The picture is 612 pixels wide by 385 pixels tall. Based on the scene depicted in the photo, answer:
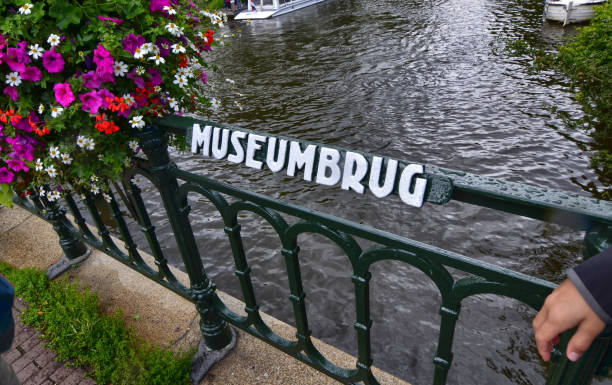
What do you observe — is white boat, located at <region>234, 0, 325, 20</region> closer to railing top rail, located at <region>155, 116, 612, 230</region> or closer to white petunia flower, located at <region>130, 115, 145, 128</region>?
white petunia flower, located at <region>130, 115, 145, 128</region>

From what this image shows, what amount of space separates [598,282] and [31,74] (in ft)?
7.68

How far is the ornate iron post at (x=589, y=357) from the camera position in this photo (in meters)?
1.07

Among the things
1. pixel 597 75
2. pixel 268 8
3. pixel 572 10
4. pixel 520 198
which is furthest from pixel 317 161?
pixel 268 8

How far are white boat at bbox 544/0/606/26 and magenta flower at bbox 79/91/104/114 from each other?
18.2 m

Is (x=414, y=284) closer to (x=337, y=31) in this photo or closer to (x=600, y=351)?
(x=600, y=351)

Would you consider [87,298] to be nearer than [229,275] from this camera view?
Yes

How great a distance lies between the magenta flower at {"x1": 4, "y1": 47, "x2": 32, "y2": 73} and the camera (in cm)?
179

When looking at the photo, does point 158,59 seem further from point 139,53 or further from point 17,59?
point 17,59

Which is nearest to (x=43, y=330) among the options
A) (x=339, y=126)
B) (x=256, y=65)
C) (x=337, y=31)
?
(x=339, y=126)

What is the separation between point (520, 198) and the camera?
44.8 inches

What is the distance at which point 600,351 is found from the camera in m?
1.21

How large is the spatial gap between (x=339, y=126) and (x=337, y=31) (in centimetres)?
1095

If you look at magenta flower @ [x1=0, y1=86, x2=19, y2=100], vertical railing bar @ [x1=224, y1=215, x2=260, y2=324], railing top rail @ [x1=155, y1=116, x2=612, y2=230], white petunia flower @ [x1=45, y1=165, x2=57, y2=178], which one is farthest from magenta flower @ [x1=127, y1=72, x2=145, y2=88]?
railing top rail @ [x1=155, y1=116, x2=612, y2=230]

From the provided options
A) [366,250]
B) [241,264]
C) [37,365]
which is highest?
[366,250]
